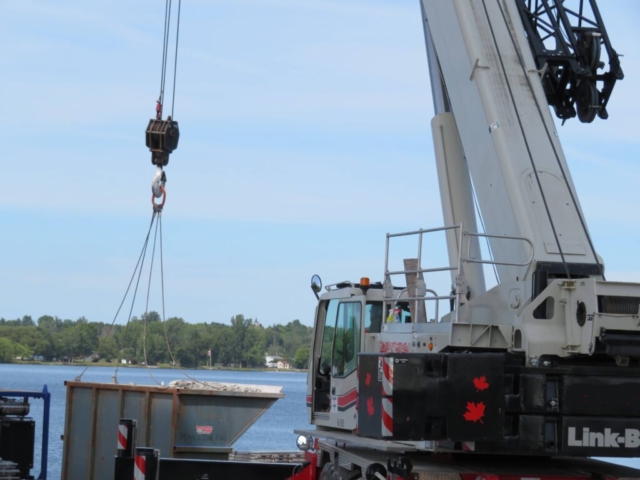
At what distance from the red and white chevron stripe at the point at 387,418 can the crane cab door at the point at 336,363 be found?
2019 mm

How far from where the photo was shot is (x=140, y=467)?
13117 mm

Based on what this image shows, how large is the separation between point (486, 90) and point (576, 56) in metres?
1.48

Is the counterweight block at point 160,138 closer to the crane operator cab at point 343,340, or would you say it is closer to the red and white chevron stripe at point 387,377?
the crane operator cab at point 343,340

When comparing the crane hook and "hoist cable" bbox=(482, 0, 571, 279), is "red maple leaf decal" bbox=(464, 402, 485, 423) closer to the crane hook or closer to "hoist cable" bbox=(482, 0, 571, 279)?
"hoist cable" bbox=(482, 0, 571, 279)

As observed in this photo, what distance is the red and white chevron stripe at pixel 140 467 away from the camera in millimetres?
13078

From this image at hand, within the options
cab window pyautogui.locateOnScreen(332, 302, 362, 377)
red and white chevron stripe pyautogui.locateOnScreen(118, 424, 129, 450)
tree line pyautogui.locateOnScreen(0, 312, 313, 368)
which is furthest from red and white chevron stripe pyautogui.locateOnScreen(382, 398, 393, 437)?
tree line pyautogui.locateOnScreen(0, 312, 313, 368)

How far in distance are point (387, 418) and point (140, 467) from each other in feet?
15.6

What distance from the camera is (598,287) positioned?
30.9 feet

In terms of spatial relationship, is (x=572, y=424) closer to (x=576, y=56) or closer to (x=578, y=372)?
(x=578, y=372)

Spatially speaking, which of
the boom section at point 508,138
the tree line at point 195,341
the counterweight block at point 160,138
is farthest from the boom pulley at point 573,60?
the tree line at point 195,341

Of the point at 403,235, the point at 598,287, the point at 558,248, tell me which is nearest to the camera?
the point at 598,287

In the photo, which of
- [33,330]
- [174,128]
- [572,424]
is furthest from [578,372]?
[33,330]

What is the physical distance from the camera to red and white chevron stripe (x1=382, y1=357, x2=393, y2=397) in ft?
31.2

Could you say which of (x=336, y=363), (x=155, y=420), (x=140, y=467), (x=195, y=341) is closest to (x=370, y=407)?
(x=336, y=363)
